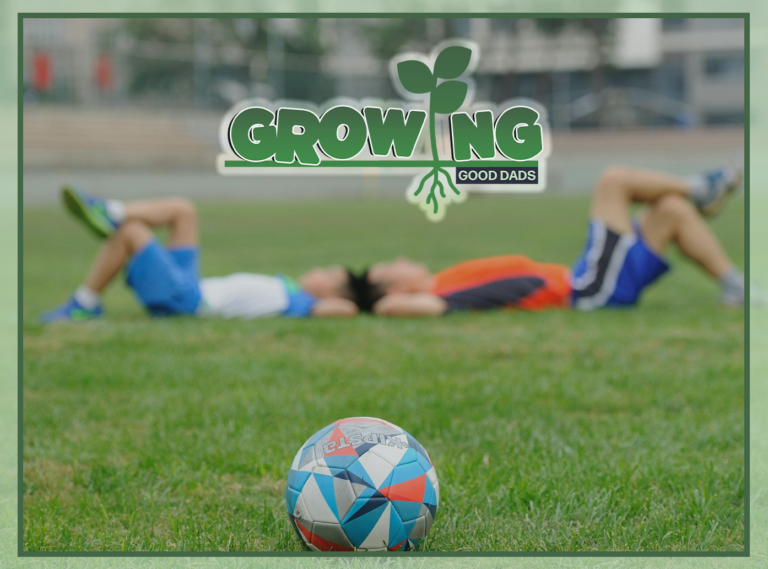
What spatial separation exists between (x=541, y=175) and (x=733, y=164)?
12.5 ft

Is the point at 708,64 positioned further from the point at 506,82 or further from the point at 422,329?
the point at 422,329

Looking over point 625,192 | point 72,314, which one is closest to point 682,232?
point 625,192

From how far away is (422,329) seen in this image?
5.27 meters

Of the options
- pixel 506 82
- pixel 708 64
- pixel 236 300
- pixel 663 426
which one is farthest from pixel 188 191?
pixel 663 426

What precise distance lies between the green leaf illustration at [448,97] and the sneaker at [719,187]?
13.1ft

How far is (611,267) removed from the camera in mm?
5785

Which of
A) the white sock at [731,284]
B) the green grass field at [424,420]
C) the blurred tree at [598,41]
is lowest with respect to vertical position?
the green grass field at [424,420]

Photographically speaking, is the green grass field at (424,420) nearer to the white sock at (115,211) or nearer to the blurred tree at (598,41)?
the white sock at (115,211)

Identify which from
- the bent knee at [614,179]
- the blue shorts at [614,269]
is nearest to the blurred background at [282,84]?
the bent knee at [614,179]

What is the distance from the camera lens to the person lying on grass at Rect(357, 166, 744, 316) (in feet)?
19.0

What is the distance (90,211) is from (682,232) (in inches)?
168

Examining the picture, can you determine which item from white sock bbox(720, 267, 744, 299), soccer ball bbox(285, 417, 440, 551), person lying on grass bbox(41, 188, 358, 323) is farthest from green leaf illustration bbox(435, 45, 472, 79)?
white sock bbox(720, 267, 744, 299)

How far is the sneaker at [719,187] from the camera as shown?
5730 mm

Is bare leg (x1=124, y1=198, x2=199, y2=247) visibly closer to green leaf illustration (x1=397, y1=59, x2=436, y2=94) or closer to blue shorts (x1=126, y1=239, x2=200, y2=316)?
blue shorts (x1=126, y1=239, x2=200, y2=316)
